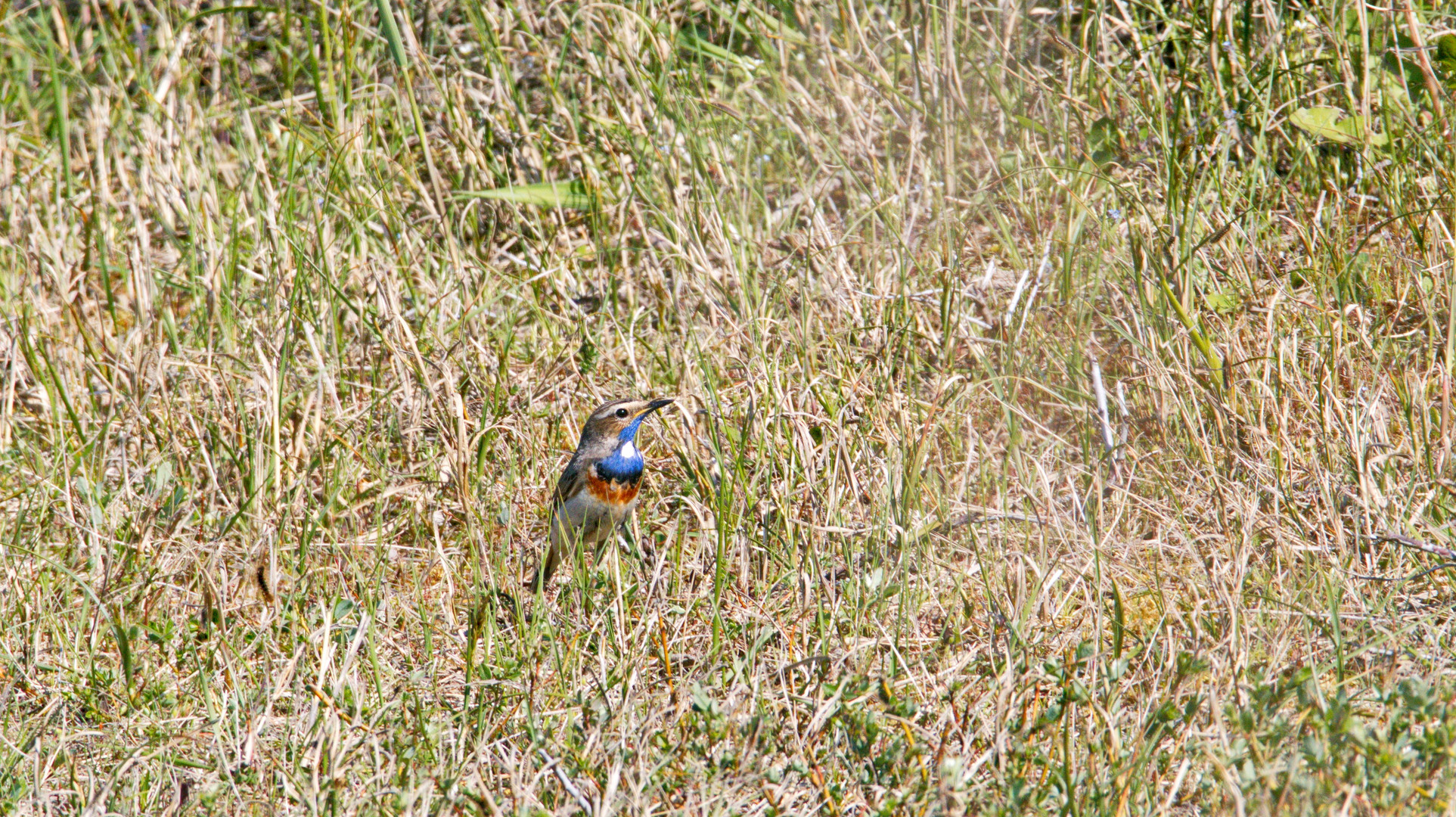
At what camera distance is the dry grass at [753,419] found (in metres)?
3.24

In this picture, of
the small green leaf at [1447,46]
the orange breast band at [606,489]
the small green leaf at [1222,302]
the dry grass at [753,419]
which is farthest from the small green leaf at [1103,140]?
the orange breast band at [606,489]

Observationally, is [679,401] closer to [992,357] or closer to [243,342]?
[992,357]

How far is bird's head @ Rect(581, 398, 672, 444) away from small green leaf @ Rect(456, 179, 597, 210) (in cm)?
141

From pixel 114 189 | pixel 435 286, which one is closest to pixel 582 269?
pixel 435 286

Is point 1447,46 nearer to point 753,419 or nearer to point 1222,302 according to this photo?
point 1222,302

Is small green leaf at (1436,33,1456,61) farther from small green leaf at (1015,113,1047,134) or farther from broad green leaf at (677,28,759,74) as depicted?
broad green leaf at (677,28,759,74)

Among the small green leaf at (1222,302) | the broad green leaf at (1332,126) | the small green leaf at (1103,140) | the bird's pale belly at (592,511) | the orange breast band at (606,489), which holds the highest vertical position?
the broad green leaf at (1332,126)

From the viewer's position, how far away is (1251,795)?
9.02 feet

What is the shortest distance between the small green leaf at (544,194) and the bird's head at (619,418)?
1414 millimetres

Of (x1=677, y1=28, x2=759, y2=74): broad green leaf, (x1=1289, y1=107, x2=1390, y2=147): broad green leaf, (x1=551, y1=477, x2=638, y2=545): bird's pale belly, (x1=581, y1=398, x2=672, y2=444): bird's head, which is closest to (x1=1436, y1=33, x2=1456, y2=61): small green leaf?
(x1=1289, y1=107, x2=1390, y2=147): broad green leaf

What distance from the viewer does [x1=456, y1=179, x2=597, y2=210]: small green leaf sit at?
560 centimetres

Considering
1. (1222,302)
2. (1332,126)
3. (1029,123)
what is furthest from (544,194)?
(1332,126)

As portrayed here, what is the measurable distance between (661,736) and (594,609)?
80 cm

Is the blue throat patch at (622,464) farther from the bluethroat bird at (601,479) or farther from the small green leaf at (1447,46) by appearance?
the small green leaf at (1447,46)
